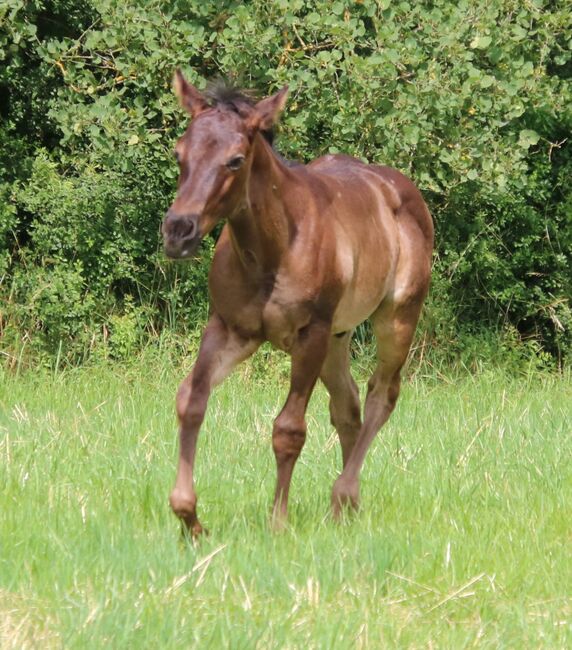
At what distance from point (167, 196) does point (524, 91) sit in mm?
3245

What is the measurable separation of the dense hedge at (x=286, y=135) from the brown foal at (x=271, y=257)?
12.2 ft

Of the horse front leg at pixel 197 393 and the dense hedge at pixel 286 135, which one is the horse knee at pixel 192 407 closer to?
the horse front leg at pixel 197 393

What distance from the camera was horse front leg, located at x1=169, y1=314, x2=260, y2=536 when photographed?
5.80 metres

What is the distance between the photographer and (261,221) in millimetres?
6121

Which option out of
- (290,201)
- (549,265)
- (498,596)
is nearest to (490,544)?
(498,596)

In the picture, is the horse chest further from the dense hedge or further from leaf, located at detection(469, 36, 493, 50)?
leaf, located at detection(469, 36, 493, 50)

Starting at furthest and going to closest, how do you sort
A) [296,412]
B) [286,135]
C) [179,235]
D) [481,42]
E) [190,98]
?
[286,135] → [481,42] → [296,412] → [190,98] → [179,235]

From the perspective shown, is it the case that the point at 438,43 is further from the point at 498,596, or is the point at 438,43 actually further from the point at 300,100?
the point at 498,596

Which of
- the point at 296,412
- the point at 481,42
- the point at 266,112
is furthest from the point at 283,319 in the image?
the point at 481,42

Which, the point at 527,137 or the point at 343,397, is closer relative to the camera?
the point at 343,397

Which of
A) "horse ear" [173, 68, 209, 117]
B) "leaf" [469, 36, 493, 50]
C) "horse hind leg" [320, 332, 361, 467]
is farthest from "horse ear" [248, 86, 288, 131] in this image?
"leaf" [469, 36, 493, 50]

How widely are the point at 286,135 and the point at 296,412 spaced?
528 centimetres

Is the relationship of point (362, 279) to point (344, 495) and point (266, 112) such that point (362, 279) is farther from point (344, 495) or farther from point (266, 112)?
point (266, 112)

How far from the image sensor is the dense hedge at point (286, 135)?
1086 centimetres
